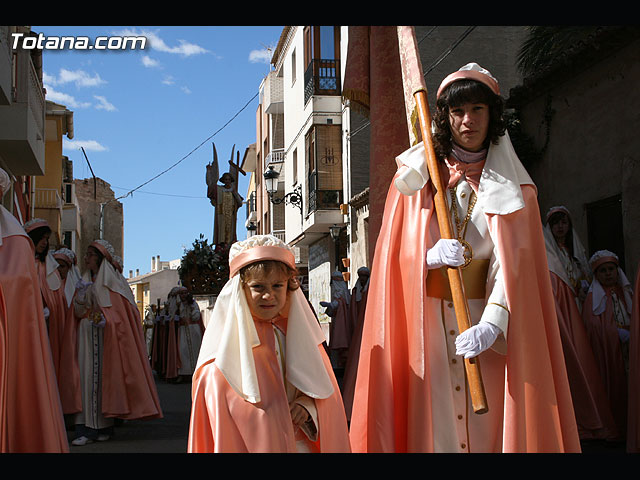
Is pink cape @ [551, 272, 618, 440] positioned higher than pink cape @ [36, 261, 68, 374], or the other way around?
pink cape @ [36, 261, 68, 374]

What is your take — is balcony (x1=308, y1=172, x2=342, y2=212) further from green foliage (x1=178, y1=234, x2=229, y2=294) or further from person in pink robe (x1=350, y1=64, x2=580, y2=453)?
person in pink robe (x1=350, y1=64, x2=580, y2=453)

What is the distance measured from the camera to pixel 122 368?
27.3ft

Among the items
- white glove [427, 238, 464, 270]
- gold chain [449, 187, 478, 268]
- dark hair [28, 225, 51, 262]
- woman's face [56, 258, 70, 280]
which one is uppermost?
dark hair [28, 225, 51, 262]

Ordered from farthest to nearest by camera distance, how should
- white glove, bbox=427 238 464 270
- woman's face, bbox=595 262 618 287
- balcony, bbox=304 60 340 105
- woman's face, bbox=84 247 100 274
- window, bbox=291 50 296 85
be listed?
window, bbox=291 50 296 85, balcony, bbox=304 60 340 105, woman's face, bbox=84 247 100 274, woman's face, bbox=595 262 618 287, white glove, bbox=427 238 464 270

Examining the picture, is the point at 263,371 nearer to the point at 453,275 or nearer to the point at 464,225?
the point at 453,275

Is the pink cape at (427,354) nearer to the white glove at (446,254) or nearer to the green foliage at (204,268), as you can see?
the white glove at (446,254)

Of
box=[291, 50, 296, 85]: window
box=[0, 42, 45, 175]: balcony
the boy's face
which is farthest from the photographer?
box=[291, 50, 296, 85]: window

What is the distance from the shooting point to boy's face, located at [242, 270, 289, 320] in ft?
11.1

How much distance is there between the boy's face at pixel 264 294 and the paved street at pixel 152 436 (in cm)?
395

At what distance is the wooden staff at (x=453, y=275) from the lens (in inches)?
Result: 129

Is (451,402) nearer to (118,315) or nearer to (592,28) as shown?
(118,315)

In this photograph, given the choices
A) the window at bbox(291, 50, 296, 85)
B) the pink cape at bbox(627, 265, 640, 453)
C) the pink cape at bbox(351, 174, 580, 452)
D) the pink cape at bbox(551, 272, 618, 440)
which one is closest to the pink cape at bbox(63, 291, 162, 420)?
the pink cape at bbox(551, 272, 618, 440)

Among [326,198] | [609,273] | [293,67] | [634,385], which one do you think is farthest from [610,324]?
[293,67]

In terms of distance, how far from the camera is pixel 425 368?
3576 millimetres
